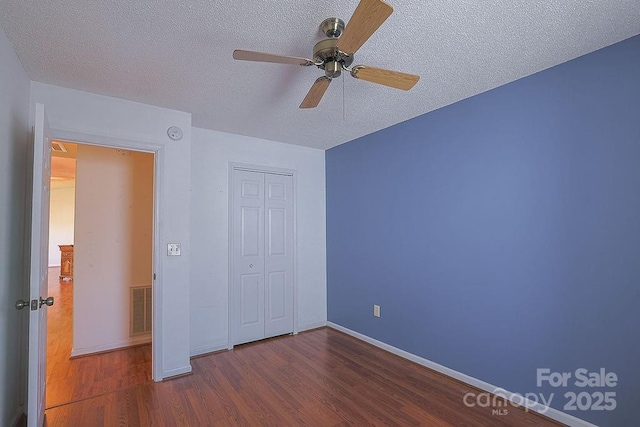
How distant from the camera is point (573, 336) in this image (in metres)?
2.05

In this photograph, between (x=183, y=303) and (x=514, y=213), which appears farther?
(x=183, y=303)

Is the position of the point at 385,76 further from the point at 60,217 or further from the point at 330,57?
the point at 60,217

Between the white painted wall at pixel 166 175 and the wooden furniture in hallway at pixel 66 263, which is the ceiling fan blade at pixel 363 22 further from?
the wooden furniture in hallway at pixel 66 263

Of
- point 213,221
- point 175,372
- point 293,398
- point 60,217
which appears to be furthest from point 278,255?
point 60,217

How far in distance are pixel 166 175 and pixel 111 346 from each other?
2164 millimetres

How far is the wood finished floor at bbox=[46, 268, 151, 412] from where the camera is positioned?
99.0 inches

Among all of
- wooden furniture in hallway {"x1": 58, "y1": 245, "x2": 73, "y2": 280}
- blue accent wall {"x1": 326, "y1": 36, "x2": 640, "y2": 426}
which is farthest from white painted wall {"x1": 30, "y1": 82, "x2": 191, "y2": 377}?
wooden furniture in hallway {"x1": 58, "y1": 245, "x2": 73, "y2": 280}

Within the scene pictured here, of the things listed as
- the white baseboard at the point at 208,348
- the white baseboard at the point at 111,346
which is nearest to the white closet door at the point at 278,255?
the white baseboard at the point at 208,348

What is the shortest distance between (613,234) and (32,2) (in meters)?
3.55

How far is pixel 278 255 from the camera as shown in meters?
3.95

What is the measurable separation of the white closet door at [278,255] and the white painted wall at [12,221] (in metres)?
2.25

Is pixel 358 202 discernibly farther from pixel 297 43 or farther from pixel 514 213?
pixel 297 43

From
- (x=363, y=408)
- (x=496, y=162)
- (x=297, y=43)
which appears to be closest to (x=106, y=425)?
(x=363, y=408)

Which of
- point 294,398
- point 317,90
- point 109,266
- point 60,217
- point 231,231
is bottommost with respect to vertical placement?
point 294,398
